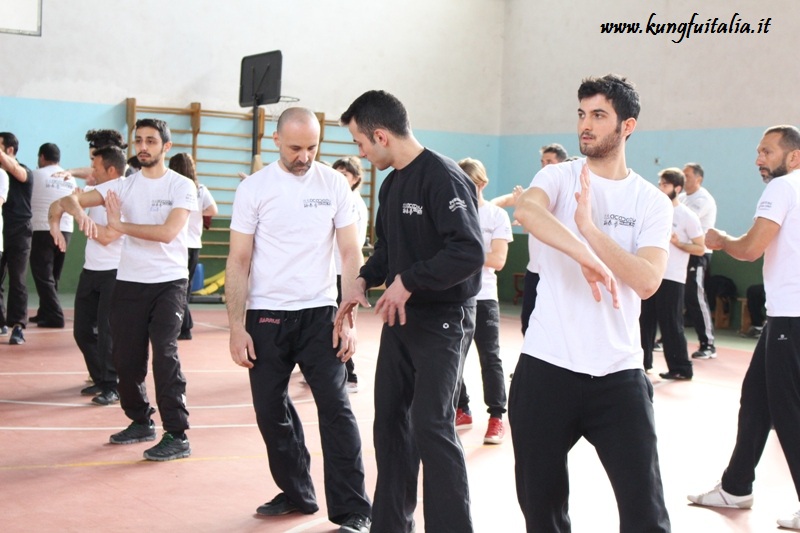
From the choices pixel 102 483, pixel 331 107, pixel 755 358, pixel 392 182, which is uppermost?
pixel 331 107

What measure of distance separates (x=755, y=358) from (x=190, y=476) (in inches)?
114

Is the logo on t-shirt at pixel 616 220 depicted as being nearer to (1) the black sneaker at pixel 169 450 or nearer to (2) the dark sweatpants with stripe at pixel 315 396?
(2) the dark sweatpants with stripe at pixel 315 396

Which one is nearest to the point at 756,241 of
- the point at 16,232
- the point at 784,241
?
the point at 784,241

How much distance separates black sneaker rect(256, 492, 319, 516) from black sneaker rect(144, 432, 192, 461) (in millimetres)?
1044

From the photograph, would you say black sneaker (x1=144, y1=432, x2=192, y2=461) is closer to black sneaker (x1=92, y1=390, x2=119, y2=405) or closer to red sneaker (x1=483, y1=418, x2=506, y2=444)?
black sneaker (x1=92, y1=390, x2=119, y2=405)

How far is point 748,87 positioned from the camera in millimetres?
12602

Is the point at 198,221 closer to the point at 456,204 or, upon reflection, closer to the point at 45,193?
the point at 45,193

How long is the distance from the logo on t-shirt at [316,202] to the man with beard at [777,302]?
176cm

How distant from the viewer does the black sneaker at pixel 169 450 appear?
17.1ft

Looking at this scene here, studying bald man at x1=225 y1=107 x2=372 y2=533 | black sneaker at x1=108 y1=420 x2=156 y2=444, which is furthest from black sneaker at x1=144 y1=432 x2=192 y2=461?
bald man at x1=225 y1=107 x2=372 y2=533

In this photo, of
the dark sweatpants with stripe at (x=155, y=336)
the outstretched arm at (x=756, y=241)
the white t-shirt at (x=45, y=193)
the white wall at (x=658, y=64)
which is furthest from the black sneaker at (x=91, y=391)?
the white wall at (x=658, y=64)

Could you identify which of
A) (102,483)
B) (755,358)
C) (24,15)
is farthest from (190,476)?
(24,15)

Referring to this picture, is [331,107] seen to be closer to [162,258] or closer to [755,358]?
[162,258]

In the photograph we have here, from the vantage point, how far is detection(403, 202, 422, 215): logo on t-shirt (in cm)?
360
